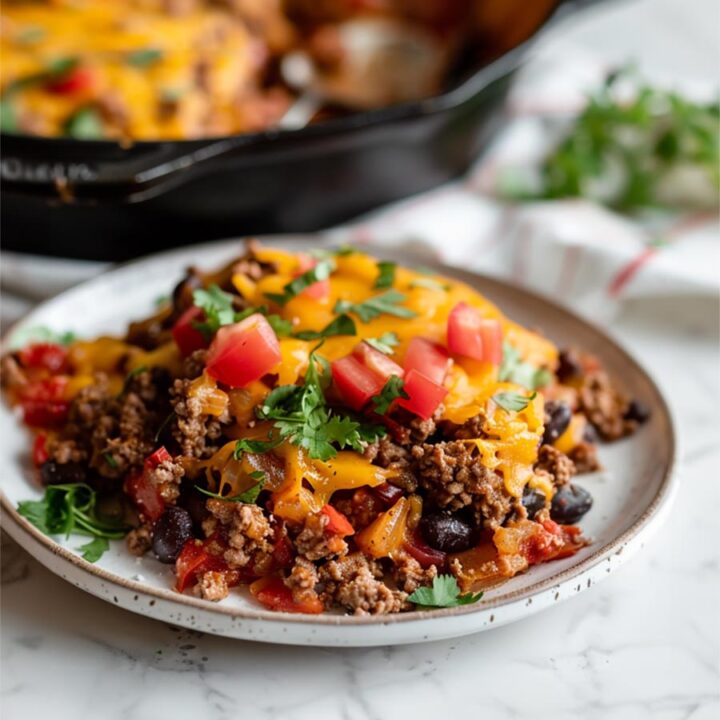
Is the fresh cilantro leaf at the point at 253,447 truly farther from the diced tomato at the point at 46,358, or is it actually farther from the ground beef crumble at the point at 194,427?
the diced tomato at the point at 46,358

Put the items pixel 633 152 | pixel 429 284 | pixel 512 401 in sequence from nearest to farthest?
pixel 512 401 < pixel 429 284 < pixel 633 152

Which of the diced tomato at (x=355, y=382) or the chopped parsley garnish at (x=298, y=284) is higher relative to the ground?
the chopped parsley garnish at (x=298, y=284)

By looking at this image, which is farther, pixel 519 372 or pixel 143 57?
pixel 143 57

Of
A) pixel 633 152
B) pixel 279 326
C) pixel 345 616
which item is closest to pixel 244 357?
pixel 279 326

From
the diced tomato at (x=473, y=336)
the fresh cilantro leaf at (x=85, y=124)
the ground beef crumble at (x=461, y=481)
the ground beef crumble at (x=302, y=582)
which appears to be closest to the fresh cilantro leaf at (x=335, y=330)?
the diced tomato at (x=473, y=336)

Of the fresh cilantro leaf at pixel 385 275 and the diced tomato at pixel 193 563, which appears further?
the fresh cilantro leaf at pixel 385 275

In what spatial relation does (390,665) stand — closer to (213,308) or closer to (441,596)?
(441,596)
